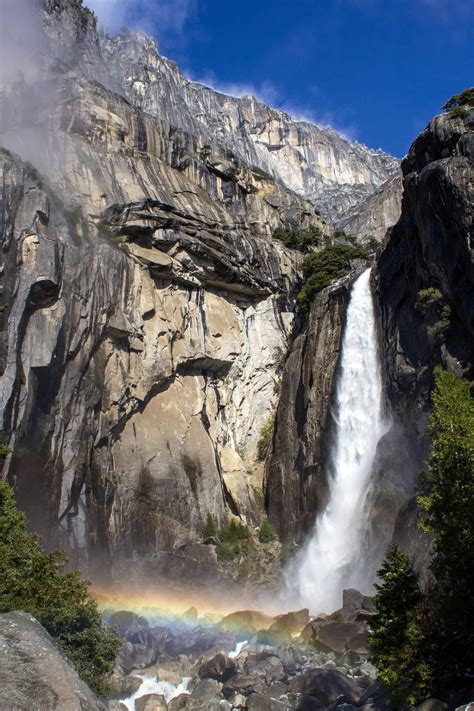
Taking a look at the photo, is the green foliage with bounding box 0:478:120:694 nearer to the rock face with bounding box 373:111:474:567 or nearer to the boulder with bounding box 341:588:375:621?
the boulder with bounding box 341:588:375:621

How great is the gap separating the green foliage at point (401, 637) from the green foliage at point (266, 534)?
2146 centimetres

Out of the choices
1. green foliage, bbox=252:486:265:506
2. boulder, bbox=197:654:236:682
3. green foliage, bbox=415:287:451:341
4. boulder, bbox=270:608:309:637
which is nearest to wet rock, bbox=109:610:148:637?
boulder, bbox=197:654:236:682

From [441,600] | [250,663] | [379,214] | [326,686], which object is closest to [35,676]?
[441,600]

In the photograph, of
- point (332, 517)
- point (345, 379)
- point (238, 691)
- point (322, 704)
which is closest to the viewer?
point (322, 704)

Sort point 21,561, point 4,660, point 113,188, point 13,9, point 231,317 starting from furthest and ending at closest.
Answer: point 13,9
point 231,317
point 113,188
point 21,561
point 4,660

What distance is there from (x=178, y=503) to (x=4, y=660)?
27226 millimetres

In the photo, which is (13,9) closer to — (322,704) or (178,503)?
(178,503)

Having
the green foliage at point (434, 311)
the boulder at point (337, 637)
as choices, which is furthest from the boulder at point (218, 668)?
the green foliage at point (434, 311)

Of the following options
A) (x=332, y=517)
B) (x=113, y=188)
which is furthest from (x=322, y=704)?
(x=113, y=188)

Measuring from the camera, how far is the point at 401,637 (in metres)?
13.4

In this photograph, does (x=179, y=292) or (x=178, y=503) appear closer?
(x=178, y=503)

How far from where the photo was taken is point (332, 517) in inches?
1298

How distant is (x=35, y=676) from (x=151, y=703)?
12.0 m

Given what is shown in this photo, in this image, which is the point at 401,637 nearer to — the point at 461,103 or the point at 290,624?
the point at 290,624
